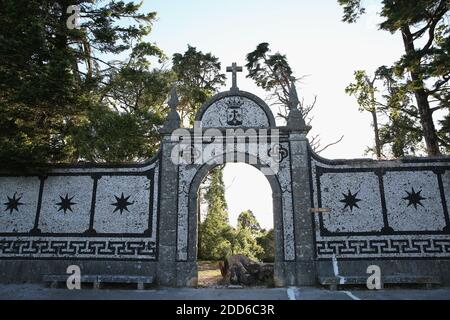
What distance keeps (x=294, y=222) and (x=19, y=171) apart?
25.6 ft

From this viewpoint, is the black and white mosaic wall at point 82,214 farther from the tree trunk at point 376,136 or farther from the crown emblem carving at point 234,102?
the tree trunk at point 376,136

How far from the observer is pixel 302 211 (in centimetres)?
881

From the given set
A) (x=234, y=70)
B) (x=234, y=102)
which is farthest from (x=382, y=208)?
(x=234, y=70)

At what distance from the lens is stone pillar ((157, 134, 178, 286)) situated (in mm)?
8570

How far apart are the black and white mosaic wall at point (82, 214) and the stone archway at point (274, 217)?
98 centimetres

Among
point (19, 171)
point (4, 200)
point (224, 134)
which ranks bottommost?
point (4, 200)

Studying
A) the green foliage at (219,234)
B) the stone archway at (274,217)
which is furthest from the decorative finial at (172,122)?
the green foliage at (219,234)

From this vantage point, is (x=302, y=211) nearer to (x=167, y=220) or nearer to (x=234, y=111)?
(x=234, y=111)

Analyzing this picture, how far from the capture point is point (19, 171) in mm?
9305

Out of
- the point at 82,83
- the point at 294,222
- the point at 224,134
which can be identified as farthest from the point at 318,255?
the point at 82,83

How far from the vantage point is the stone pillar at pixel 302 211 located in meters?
8.41

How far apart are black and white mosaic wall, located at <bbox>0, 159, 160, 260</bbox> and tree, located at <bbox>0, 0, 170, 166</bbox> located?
1017mm

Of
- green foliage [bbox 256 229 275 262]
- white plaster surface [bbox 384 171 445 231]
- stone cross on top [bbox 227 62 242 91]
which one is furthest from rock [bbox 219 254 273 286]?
green foliage [bbox 256 229 275 262]
